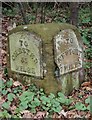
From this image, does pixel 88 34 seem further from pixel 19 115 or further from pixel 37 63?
pixel 19 115

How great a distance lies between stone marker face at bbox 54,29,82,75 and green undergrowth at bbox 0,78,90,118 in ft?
1.52

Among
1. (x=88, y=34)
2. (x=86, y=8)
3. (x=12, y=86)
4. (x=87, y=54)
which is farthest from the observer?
(x=86, y=8)

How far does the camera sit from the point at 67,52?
546 centimetres

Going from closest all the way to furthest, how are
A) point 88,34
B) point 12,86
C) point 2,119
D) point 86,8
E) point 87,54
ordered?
point 2,119 < point 12,86 < point 87,54 < point 88,34 < point 86,8

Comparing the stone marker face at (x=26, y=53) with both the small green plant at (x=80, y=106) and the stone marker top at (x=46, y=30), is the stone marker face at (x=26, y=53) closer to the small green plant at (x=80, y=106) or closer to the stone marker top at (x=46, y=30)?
the stone marker top at (x=46, y=30)

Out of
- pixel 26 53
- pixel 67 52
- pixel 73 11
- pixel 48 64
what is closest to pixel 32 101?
pixel 48 64

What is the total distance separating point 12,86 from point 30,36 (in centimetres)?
85

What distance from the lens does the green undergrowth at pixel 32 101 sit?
4.78 metres

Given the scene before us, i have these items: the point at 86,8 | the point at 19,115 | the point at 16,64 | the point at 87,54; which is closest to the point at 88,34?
the point at 87,54

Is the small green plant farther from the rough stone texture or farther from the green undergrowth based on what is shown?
the rough stone texture

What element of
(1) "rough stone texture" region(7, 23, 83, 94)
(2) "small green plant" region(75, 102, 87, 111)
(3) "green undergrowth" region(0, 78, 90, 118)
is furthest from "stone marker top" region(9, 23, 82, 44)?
(2) "small green plant" region(75, 102, 87, 111)

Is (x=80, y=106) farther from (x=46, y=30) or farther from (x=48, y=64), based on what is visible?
(x=46, y=30)

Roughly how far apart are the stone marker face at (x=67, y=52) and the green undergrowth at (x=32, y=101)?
462 mm

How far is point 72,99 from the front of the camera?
5.25 meters
